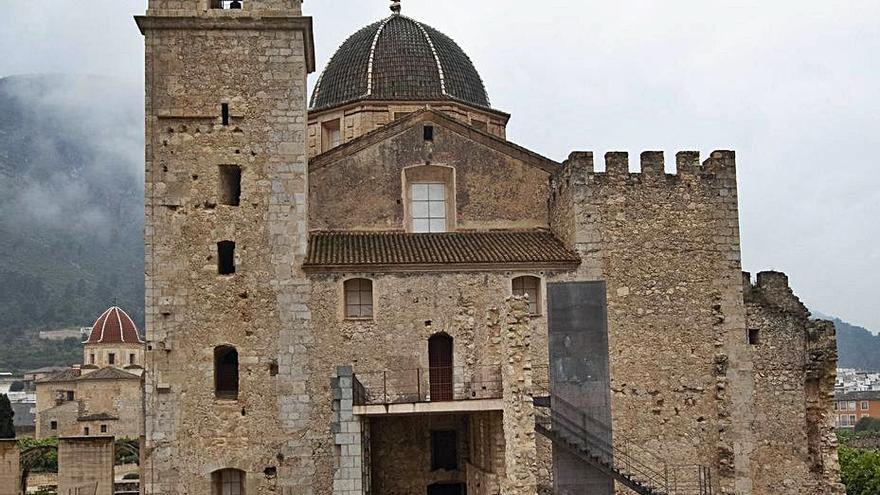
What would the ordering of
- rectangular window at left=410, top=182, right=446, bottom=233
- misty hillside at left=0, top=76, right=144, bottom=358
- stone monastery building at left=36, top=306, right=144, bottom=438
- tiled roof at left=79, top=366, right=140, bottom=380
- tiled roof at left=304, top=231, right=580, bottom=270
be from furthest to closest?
misty hillside at left=0, top=76, right=144, bottom=358, tiled roof at left=79, top=366, right=140, bottom=380, stone monastery building at left=36, top=306, right=144, bottom=438, rectangular window at left=410, top=182, right=446, bottom=233, tiled roof at left=304, top=231, right=580, bottom=270

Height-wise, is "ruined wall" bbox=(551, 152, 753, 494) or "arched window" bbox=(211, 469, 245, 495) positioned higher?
"ruined wall" bbox=(551, 152, 753, 494)

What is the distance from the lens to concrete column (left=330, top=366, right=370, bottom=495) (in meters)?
22.8

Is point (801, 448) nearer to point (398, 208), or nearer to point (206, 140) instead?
point (398, 208)

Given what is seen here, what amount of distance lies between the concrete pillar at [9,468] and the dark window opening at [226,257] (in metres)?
13.7

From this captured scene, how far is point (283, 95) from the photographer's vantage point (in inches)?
1025

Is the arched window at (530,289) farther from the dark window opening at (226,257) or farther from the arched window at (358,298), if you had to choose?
the dark window opening at (226,257)

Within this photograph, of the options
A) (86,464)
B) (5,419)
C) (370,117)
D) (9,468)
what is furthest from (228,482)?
(5,419)

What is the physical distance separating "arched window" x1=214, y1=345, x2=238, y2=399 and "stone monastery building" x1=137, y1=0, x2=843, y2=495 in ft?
0.27

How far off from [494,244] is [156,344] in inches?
353

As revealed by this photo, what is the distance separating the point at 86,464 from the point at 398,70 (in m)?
17.1

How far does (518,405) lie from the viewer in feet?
69.5

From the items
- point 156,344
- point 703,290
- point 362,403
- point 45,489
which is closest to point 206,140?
point 156,344

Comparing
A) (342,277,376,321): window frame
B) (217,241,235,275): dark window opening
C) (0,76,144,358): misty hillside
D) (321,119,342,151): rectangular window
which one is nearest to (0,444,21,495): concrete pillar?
(217,241,235,275): dark window opening

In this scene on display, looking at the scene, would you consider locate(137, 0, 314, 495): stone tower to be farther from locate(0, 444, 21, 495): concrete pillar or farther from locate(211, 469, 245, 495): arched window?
locate(0, 444, 21, 495): concrete pillar
